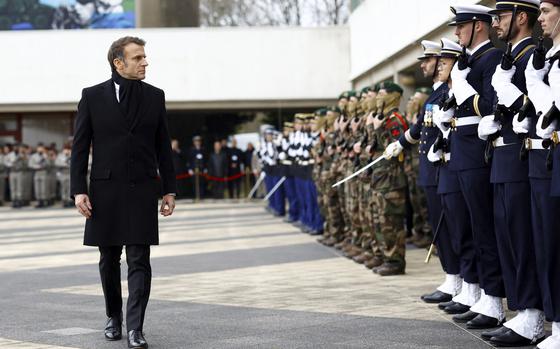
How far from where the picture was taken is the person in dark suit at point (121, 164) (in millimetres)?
6539

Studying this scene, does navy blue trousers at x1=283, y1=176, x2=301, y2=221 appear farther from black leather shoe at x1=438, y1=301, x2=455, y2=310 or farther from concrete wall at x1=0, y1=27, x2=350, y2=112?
black leather shoe at x1=438, y1=301, x2=455, y2=310

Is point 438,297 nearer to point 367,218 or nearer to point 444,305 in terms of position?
point 444,305

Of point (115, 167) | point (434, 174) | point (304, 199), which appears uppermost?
point (115, 167)

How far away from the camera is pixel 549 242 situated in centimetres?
568

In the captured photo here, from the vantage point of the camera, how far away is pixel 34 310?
8250 mm

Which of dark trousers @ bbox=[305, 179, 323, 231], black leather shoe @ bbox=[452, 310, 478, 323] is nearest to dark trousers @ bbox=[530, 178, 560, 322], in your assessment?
black leather shoe @ bbox=[452, 310, 478, 323]

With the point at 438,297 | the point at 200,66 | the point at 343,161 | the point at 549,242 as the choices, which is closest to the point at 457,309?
the point at 438,297

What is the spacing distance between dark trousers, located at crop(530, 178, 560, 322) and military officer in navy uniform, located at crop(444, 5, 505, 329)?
1087 mm

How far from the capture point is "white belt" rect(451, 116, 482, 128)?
7007 millimetres

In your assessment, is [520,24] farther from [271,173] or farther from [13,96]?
[13,96]

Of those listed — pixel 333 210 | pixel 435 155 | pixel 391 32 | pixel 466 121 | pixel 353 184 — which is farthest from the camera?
pixel 391 32

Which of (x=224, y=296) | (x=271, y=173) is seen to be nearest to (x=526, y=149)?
(x=224, y=296)

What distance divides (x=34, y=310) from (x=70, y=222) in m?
14.5

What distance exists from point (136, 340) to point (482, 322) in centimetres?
229
